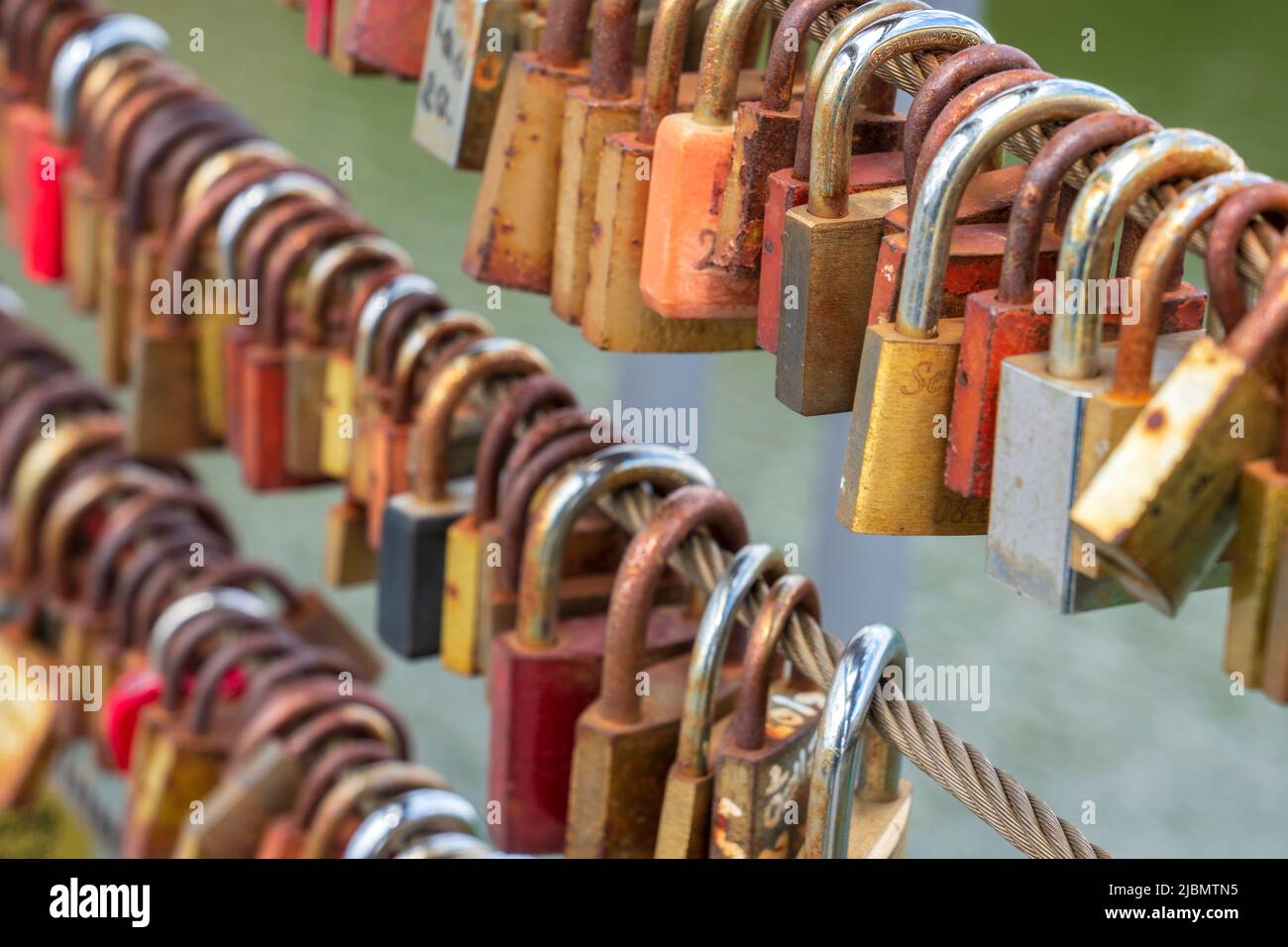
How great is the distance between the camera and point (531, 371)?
1.02m

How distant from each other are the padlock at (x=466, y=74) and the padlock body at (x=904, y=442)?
0.34m

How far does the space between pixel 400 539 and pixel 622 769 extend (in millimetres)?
264

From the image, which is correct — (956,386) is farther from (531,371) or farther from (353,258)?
(353,258)

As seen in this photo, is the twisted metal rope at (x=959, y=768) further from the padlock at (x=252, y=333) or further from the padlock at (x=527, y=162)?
the padlock at (x=252, y=333)

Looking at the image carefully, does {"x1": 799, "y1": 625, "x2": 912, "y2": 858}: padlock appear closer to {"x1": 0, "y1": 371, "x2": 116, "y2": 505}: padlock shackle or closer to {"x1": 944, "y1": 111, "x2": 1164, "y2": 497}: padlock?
{"x1": 944, "y1": 111, "x2": 1164, "y2": 497}: padlock

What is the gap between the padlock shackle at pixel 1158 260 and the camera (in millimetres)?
496

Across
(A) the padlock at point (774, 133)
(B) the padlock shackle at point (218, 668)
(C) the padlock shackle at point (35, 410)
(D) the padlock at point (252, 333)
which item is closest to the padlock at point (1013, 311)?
(A) the padlock at point (774, 133)

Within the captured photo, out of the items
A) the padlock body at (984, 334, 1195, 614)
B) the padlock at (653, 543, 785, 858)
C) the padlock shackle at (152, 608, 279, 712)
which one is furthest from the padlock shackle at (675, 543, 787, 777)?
the padlock shackle at (152, 608, 279, 712)

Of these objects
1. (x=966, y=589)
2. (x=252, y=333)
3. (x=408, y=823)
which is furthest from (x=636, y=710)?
(x=966, y=589)

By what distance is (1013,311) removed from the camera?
0.54 meters

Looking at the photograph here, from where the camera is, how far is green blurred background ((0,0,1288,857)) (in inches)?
93.0

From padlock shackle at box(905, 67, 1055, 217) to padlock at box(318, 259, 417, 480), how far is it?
1.95 ft

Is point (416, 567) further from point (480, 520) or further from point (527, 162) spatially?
point (527, 162)

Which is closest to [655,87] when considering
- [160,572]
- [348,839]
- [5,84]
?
[348,839]
